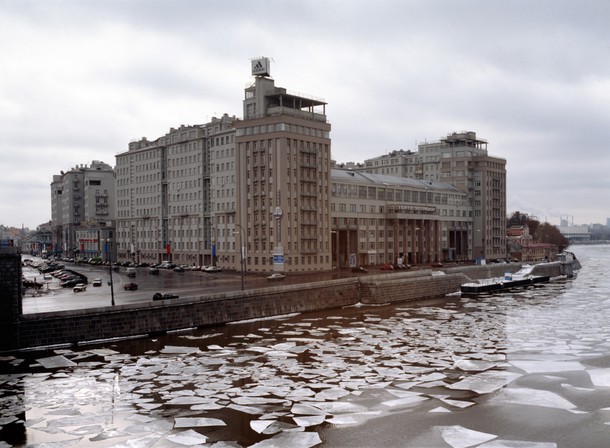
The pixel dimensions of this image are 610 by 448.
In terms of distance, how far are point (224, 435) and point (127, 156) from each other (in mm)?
145677

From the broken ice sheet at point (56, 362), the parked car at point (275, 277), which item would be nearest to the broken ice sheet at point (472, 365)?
the broken ice sheet at point (56, 362)

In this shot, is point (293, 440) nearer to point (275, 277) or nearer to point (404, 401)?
point (404, 401)

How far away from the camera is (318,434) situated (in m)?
28.7

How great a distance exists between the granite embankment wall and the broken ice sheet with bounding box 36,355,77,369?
18.0ft

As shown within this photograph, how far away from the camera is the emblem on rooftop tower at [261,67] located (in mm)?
112438

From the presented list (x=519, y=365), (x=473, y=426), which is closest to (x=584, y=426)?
(x=473, y=426)

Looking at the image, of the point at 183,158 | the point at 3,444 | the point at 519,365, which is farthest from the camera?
the point at 183,158

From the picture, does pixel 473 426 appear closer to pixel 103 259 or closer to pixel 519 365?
pixel 519 365

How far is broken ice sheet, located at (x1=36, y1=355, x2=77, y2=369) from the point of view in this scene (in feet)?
146

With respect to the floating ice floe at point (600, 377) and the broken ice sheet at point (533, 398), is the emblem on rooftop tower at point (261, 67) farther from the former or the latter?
the broken ice sheet at point (533, 398)

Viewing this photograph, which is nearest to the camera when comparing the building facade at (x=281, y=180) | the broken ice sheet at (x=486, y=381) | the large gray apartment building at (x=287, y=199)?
the broken ice sheet at (x=486, y=381)

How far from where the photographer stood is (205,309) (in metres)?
63.9

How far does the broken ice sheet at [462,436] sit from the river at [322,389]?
5 centimetres

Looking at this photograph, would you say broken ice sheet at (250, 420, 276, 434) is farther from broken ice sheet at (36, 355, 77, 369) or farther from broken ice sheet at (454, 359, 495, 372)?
broken ice sheet at (36, 355, 77, 369)
